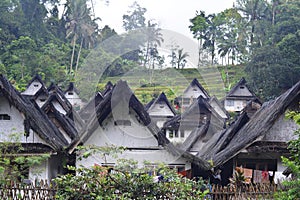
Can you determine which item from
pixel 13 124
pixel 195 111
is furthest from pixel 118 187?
pixel 195 111

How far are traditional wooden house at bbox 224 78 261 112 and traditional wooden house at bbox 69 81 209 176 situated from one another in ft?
110

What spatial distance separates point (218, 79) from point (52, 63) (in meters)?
20.6

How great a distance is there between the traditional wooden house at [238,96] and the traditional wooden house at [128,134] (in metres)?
33.6

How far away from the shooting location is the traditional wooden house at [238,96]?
47.8 metres

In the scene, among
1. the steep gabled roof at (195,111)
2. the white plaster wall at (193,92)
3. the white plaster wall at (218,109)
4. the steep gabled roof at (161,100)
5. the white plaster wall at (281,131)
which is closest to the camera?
the white plaster wall at (281,131)

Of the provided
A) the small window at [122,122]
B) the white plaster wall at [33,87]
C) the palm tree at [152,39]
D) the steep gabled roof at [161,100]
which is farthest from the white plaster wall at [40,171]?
the white plaster wall at [33,87]

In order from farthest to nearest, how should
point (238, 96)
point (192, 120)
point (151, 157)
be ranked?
point (238, 96) < point (192, 120) < point (151, 157)

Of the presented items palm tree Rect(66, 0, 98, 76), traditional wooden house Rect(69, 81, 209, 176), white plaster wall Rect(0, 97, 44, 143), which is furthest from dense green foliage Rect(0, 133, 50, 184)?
palm tree Rect(66, 0, 98, 76)

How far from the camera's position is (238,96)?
48.1 metres

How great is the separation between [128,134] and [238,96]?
112 ft

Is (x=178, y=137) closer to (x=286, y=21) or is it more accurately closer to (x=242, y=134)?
(x=242, y=134)

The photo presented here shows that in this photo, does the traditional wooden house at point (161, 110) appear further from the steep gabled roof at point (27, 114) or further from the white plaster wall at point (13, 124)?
the white plaster wall at point (13, 124)

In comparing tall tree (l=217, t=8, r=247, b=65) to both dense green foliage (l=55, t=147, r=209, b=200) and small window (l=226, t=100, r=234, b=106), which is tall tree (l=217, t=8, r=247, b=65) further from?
dense green foliage (l=55, t=147, r=209, b=200)

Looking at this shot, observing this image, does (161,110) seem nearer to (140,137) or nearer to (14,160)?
(140,137)
